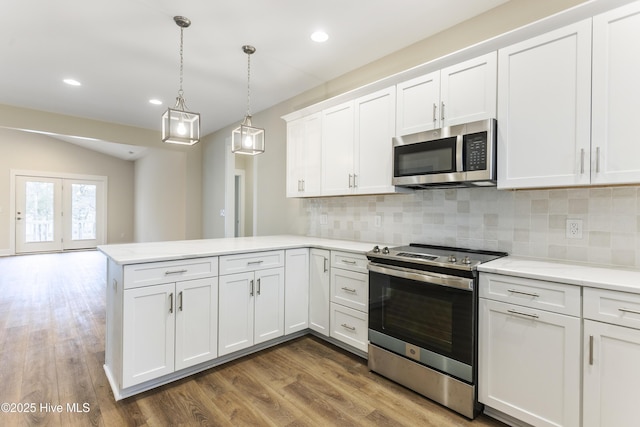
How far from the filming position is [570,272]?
5.38 ft

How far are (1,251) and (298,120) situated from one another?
8886 mm

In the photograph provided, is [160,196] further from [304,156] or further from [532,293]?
[532,293]

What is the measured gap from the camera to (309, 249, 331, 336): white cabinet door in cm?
283

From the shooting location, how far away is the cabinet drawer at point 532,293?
153 centimetres

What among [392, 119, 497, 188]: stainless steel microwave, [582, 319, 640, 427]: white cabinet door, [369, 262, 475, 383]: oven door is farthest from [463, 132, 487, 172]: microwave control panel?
[582, 319, 640, 427]: white cabinet door

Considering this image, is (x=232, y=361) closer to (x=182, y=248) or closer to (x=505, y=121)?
(x=182, y=248)

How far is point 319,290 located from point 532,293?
67.9 inches

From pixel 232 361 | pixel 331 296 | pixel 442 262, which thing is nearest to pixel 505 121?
pixel 442 262

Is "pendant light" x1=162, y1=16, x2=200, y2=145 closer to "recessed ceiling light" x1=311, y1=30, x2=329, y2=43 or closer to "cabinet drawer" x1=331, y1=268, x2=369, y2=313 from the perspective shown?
"recessed ceiling light" x1=311, y1=30, x2=329, y2=43

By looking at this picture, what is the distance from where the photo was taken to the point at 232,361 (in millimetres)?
2551

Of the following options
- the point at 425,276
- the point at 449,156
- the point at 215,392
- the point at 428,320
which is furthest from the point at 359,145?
the point at 215,392

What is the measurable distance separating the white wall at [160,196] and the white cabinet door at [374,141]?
→ 181 inches

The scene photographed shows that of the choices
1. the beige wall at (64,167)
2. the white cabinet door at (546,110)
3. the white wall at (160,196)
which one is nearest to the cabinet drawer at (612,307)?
the white cabinet door at (546,110)

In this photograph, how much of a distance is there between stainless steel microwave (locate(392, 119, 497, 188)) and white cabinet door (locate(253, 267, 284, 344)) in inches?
52.6
